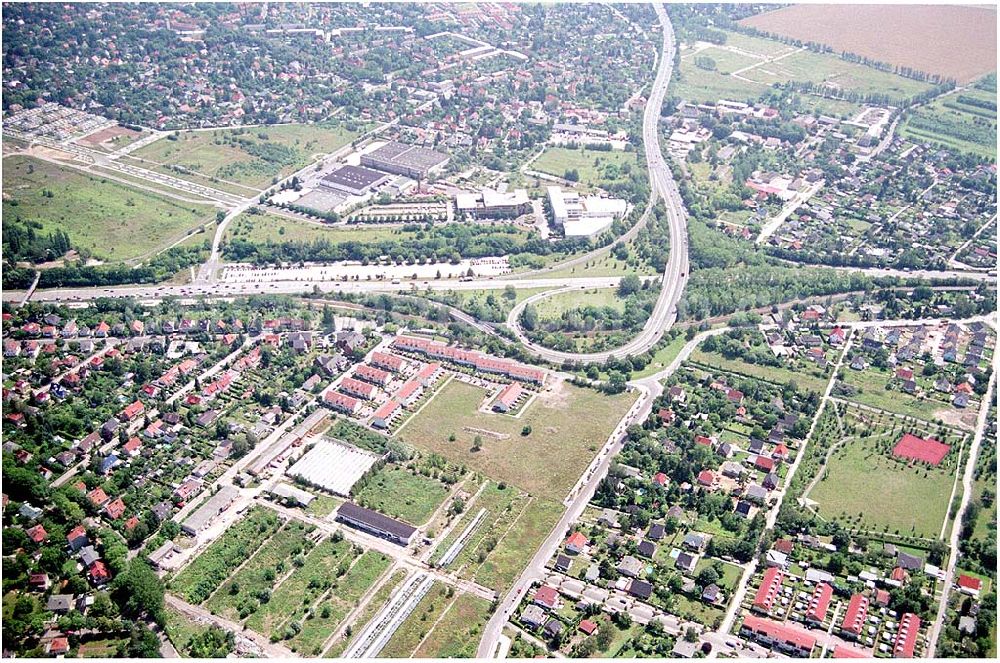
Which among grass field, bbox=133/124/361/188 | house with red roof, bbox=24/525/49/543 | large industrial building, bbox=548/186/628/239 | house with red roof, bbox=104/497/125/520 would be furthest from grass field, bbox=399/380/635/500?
grass field, bbox=133/124/361/188

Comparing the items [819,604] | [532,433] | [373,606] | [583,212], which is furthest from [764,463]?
[583,212]

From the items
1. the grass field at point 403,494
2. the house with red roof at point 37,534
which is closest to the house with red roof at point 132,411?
the house with red roof at point 37,534

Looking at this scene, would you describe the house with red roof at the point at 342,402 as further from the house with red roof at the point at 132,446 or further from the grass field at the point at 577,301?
A: the grass field at the point at 577,301

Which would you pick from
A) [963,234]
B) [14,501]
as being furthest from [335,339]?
[963,234]

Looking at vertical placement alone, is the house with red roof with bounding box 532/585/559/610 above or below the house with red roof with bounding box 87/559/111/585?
below

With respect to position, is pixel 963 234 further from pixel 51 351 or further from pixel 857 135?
pixel 51 351

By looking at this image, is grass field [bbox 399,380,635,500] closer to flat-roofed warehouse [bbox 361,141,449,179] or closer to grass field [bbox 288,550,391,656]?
grass field [bbox 288,550,391,656]
